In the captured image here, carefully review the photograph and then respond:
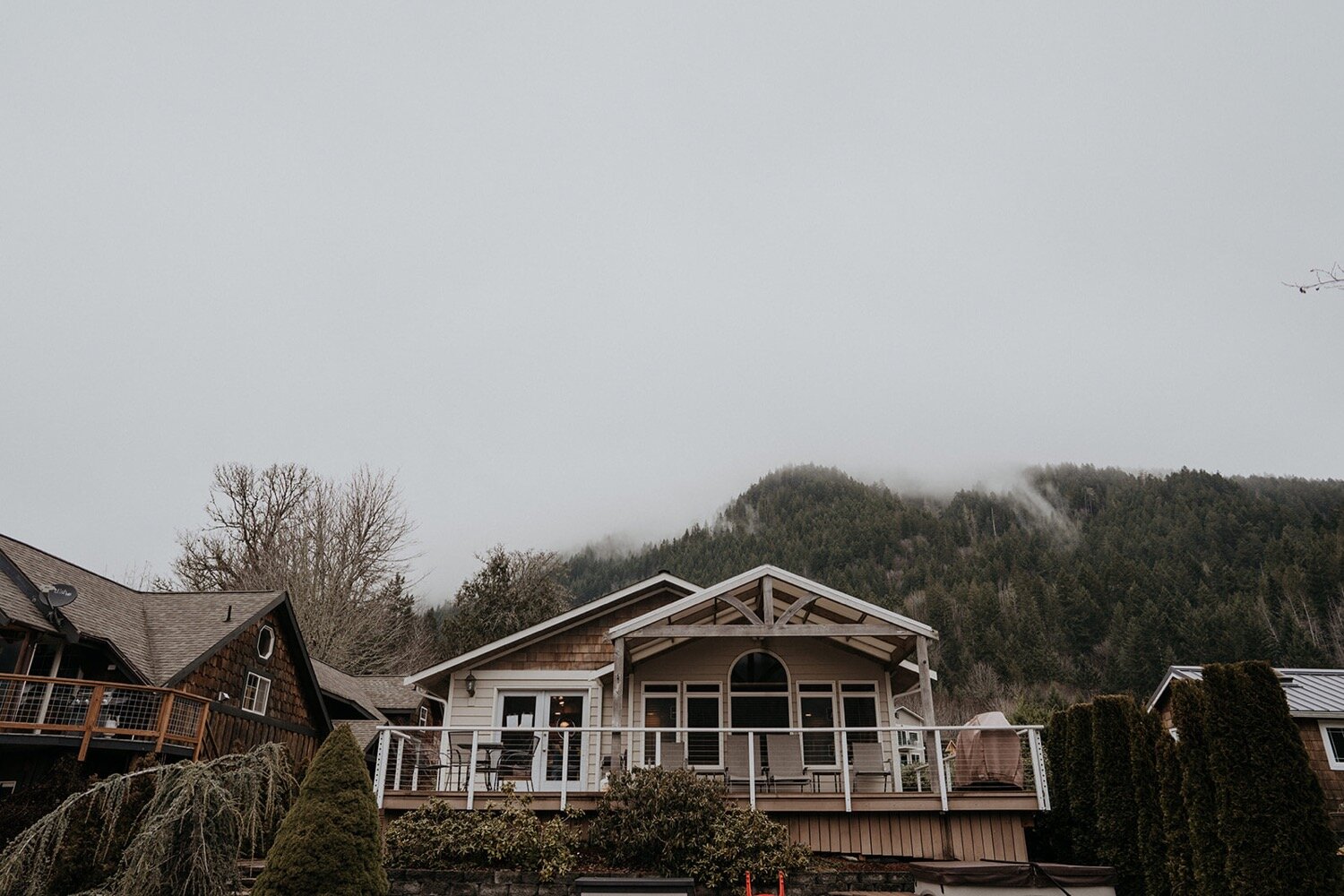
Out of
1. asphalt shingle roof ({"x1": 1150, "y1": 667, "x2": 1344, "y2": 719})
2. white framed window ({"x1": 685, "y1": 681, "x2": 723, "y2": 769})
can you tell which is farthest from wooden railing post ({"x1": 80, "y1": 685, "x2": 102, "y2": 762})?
asphalt shingle roof ({"x1": 1150, "y1": 667, "x2": 1344, "y2": 719})

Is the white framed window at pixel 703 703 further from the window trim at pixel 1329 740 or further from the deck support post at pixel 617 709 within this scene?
the window trim at pixel 1329 740

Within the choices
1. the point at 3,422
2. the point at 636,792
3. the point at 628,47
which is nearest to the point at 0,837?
the point at 636,792

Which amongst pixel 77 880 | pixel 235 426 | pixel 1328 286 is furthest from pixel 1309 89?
pixel 235 426

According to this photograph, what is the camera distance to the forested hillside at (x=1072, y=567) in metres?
57.1

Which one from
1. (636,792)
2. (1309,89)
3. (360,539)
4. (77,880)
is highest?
(360,539)

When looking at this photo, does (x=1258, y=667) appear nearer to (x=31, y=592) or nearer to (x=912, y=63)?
(x=31, y=592)

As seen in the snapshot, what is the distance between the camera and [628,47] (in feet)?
125

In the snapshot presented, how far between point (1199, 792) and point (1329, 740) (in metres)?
18.0

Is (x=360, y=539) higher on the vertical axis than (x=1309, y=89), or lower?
higher

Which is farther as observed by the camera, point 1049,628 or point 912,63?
point 1049,628

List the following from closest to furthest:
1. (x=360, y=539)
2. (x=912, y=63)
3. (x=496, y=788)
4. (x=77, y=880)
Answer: (x=77, y=880) → (x=496, y=788) → (x=912, y=63) → (x=360, y=539)

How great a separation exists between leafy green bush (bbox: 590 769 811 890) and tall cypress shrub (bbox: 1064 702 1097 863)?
4.12m

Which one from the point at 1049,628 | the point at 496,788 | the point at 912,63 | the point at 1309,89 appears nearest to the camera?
the point at 1309,89

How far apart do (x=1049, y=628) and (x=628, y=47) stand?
52.7m
